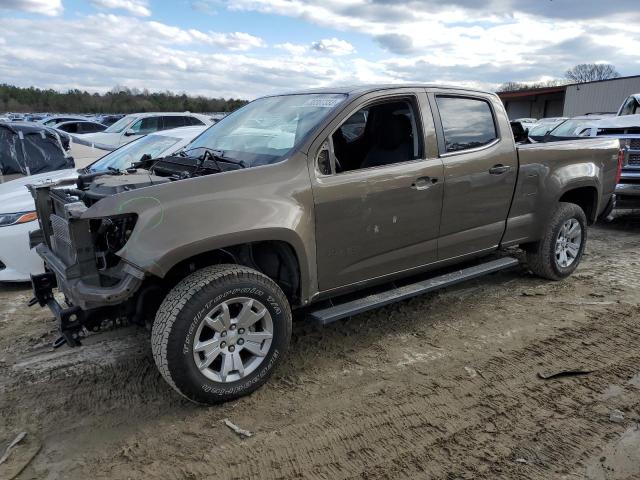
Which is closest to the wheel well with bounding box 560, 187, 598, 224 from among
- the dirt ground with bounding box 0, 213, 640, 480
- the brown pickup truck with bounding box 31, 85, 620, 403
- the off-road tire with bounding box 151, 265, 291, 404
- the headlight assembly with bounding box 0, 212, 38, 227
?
the brown pickup truck with bounding box 31, 85, 620, 403

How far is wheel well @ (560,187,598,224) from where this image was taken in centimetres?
555

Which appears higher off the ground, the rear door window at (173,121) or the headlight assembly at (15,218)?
the rear door window at (173,121)

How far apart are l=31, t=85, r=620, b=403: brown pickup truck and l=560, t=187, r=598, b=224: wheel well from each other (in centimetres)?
52

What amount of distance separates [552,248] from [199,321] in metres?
3.77

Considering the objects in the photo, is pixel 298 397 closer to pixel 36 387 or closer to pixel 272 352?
pixel 272 352

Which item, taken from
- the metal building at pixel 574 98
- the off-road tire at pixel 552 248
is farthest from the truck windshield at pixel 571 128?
the metal building at pixel 574 98

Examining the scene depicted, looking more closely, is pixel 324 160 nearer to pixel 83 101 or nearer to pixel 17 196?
pixel 17 196

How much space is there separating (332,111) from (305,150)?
1.31 ft

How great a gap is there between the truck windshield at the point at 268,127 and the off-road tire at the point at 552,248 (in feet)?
8.79

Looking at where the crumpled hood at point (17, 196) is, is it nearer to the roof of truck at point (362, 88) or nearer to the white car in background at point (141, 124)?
the roof of truck at point (362, 88)

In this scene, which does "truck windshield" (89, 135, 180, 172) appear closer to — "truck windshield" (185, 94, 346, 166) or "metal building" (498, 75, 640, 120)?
"truck windshield" (185, 94, 346, 166)

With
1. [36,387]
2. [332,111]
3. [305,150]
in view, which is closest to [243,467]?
[36,387]

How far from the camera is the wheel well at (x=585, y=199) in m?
5.55

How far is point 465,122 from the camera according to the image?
4434mm
